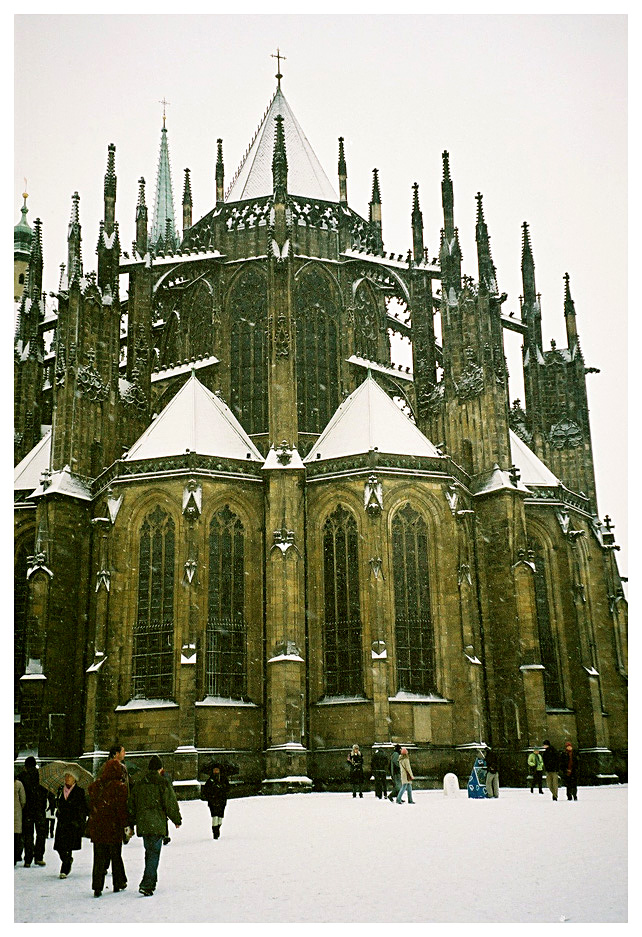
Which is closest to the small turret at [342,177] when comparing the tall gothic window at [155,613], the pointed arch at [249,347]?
the pointed arch at [249,347]

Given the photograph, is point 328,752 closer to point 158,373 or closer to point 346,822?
point 346,822

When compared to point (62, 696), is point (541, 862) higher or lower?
lower

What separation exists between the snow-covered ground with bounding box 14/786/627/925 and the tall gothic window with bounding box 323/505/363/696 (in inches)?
524

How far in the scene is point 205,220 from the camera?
154 ft

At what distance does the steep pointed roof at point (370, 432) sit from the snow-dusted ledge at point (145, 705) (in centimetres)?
1002

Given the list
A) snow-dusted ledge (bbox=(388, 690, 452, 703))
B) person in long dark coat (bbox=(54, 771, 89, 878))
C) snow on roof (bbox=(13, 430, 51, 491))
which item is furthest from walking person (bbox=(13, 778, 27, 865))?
snow on roof (bbox=(13, 430, 51, 491))

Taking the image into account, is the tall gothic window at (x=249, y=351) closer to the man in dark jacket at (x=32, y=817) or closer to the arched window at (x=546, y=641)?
the arched window at (x=546, y=641)

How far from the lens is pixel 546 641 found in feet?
131

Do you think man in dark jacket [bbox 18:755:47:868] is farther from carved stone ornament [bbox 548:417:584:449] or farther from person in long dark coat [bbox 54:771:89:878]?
carved stone ornament [bbox 548:417:584:449]

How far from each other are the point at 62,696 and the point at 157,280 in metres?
18.2

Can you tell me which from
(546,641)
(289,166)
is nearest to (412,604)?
(546,641)

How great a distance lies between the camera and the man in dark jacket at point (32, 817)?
1703 centimetres

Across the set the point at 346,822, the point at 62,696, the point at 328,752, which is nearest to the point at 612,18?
the point at 346,822

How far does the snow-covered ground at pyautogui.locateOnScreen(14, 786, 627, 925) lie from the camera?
1341cm
